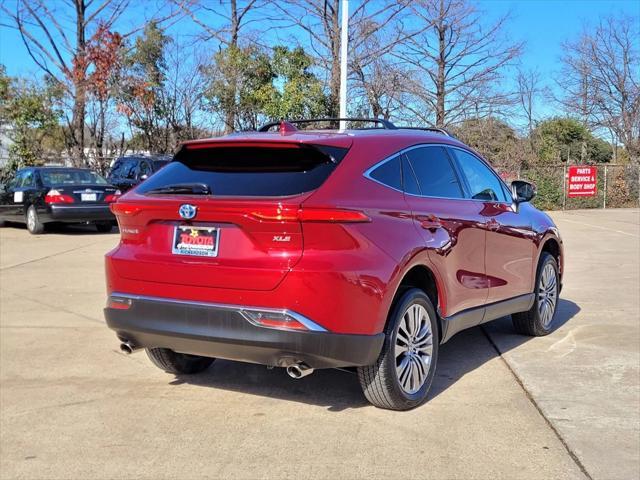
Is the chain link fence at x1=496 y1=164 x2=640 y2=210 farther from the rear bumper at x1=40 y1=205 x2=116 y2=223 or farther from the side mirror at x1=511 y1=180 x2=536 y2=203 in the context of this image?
the side mirror at x1=511 y1=180 x2=536 y2=203

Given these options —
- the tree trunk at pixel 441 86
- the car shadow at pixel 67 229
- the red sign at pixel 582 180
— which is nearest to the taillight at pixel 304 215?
the car shadow at pixel 67 229

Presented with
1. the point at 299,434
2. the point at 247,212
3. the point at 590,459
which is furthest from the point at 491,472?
the point at 247,212

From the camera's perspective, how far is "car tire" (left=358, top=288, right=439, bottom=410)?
13.1 ft

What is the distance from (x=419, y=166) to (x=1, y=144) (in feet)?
80.3

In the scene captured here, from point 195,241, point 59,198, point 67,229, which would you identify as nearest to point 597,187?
point 67,229

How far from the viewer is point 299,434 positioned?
12.9 feet

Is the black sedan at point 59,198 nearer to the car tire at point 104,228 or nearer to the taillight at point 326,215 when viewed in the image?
the car tire at point 104,228

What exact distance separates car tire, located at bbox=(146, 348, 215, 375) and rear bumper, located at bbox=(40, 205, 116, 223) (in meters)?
10.4

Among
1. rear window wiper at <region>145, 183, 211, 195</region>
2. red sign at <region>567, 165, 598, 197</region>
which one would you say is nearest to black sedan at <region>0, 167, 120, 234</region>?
rear window wiper at <region>145, 183, 211, 195</region>

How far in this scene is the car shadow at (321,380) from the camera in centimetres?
456

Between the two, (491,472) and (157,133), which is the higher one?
(157,133)

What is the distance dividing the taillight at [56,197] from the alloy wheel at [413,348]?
12100mm

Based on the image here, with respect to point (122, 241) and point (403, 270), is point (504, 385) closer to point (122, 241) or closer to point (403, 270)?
point (403, 270)

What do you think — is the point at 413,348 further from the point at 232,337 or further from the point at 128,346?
the point at 128,346
